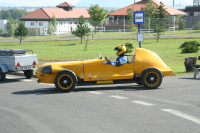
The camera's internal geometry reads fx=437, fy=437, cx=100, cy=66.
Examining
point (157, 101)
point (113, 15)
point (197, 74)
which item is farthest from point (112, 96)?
point (113, 15)

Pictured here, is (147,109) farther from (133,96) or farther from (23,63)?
(23,63)

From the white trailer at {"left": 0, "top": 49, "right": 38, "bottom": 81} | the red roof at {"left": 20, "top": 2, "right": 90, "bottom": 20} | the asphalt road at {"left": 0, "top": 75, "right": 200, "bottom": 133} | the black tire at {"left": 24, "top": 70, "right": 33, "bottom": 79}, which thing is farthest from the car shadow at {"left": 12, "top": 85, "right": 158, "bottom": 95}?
the red roof at {"left": 20, "top": 2, "right": 90, "bottom": 20}

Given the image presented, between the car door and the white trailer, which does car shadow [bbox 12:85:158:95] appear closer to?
the car door

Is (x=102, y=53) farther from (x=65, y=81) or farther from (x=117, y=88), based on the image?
(x=65, y=81)

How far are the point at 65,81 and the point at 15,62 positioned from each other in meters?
4.32

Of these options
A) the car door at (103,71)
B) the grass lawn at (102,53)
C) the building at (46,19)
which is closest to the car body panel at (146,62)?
the car door at (103,71)

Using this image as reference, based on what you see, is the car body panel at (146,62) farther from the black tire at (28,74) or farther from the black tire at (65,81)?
the black tire at (28,74)

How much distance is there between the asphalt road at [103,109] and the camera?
836 cm

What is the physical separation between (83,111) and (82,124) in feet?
4.71

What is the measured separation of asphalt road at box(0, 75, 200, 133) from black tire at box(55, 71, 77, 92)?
0.22 metres

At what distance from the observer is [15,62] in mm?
16953

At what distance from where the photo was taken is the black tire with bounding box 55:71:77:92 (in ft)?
43.4

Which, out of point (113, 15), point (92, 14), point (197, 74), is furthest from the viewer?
point (113, 15)

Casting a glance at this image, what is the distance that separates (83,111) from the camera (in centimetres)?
1005
